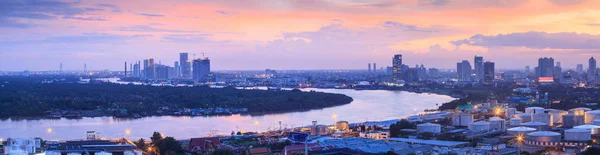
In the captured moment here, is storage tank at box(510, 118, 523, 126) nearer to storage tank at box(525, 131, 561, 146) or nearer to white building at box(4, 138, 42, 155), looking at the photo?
storage tank at box(525, 131, 561, 146)

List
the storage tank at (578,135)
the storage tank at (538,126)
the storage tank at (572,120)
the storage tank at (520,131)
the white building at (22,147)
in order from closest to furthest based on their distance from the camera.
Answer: the white building at (22,147)
the storage tank at (578,135)
the storage tank at (520,131)
the storage tank at (538,126)
the storage tank at (572,120)

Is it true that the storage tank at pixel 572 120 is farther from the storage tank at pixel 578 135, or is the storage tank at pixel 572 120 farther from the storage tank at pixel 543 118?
the storage tank at pixel 578 135

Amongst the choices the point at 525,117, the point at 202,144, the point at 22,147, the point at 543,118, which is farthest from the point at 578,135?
the point at 22,147

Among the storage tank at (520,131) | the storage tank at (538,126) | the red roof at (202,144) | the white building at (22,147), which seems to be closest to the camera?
the white building at (22,147)

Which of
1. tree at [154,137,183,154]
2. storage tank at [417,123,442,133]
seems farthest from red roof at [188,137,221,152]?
storage tank at [417,123,442,133]

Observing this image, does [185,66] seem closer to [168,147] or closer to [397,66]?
[397,66]

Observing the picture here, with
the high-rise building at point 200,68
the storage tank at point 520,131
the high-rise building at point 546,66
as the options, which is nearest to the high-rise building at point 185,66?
the high-rise building at point 200,68

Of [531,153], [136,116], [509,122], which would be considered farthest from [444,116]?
[136,116]

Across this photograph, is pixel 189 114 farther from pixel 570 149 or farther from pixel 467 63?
pixel 467 63

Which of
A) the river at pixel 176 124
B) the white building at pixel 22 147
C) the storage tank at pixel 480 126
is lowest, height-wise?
the river at pixel 176 124
